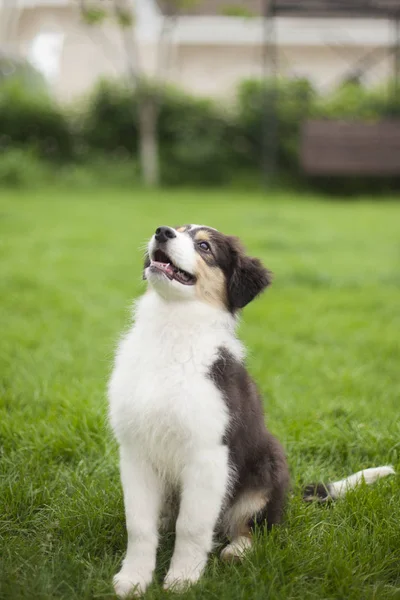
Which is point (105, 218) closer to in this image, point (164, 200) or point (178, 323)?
point (164, 200)

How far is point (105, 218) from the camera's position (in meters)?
9.94

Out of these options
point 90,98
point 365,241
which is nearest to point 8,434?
point 365,241

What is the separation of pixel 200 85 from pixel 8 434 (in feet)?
64.6

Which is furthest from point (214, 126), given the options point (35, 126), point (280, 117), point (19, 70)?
point (19, 70)

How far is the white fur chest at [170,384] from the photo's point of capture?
2.36m

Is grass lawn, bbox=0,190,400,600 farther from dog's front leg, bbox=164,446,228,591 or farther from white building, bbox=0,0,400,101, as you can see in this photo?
white building, bbox=0,0,400,101

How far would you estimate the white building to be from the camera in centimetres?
1975

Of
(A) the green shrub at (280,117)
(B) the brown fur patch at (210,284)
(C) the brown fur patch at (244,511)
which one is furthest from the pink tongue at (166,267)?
(A) the green shrub at (280,117)

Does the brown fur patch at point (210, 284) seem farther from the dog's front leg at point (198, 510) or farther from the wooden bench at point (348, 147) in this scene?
the wooden bench at point (348, 147)

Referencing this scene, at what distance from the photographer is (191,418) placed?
7.68 ft

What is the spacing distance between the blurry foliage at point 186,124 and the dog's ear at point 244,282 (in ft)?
38.7

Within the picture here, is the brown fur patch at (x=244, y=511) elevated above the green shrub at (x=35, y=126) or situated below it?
below

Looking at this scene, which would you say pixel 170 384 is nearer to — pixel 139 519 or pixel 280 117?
pixel 139 519

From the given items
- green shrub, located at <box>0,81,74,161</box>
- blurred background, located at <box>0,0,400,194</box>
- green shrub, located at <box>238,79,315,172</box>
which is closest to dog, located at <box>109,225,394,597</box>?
blurred background, located at <box>0,0,400,194</box>
